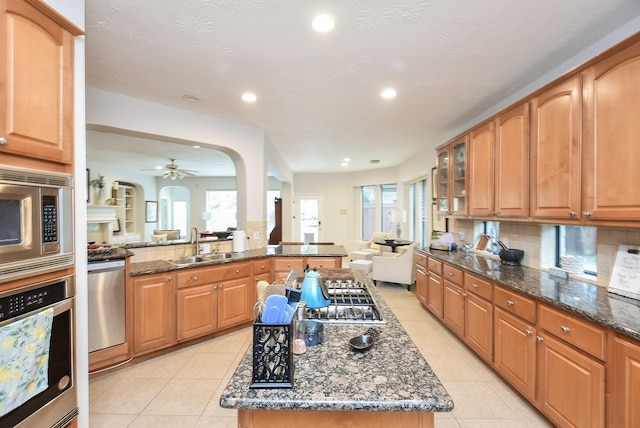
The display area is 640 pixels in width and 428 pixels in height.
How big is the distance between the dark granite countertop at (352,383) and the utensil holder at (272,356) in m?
0.03

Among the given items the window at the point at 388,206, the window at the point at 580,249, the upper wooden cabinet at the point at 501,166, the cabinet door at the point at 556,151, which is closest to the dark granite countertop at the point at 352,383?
the cabinet door at the point at 556,151

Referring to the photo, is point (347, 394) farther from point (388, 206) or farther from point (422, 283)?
point (388, 206)

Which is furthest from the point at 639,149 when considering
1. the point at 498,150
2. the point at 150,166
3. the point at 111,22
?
the point at 150,166

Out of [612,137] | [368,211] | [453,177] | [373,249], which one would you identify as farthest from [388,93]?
[368,211]

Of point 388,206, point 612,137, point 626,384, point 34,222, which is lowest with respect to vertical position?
point 626,384

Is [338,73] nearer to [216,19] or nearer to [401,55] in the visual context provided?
[401,55]

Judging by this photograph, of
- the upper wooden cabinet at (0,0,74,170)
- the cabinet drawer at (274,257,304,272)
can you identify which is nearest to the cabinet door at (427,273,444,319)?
the cabinet drawer at (274,257,304,272)

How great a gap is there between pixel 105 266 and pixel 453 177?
397 cm

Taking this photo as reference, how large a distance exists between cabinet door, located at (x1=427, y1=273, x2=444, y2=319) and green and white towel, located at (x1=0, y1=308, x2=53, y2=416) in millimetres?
3478

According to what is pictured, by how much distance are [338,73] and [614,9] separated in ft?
5.76

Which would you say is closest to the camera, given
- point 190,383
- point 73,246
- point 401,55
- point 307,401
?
point 307,401

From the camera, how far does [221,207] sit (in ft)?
31.4

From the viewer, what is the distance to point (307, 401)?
0.86m

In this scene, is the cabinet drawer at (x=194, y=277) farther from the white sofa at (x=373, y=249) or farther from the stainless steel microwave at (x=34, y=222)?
the white sofa at (x=373, y=249)
